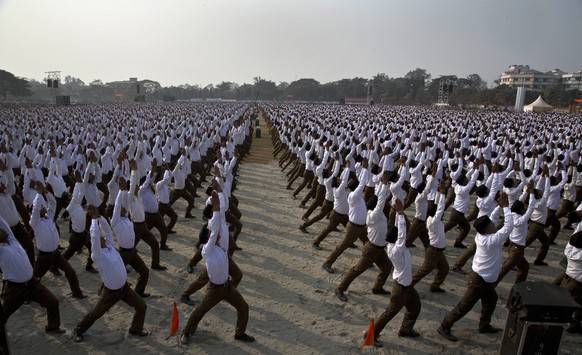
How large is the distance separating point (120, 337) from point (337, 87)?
93.5 m

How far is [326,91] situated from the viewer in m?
93.3

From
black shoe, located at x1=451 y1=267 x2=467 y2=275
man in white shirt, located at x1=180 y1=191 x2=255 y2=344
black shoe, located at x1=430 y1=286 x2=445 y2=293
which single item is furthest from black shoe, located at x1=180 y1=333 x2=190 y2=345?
black shoe, located at x1=451 y1=267 x2=467 y2=275

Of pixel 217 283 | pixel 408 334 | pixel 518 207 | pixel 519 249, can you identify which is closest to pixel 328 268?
pixel 408 334

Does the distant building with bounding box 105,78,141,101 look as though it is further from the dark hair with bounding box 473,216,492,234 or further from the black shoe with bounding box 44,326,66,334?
the dark hair with bounding box 473,216,492,234

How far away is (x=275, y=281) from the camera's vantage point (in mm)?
5949

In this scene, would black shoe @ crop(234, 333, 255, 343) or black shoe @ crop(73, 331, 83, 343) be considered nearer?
black shoe @ crop(73, 331, 83, 343)

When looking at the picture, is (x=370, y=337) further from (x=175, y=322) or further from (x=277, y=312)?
(x=175, y=322)

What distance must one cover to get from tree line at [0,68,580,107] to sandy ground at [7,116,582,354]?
5755 cm

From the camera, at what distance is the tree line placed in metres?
56.9

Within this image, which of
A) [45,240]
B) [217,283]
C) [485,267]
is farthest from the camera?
[45,240]

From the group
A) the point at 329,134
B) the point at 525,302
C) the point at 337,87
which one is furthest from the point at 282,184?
the point at 337,87

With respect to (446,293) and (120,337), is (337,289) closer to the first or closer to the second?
(446,293)

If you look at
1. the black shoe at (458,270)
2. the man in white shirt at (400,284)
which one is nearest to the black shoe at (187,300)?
the man in white shirt at (400,284)

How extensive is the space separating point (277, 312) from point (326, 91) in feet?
301
